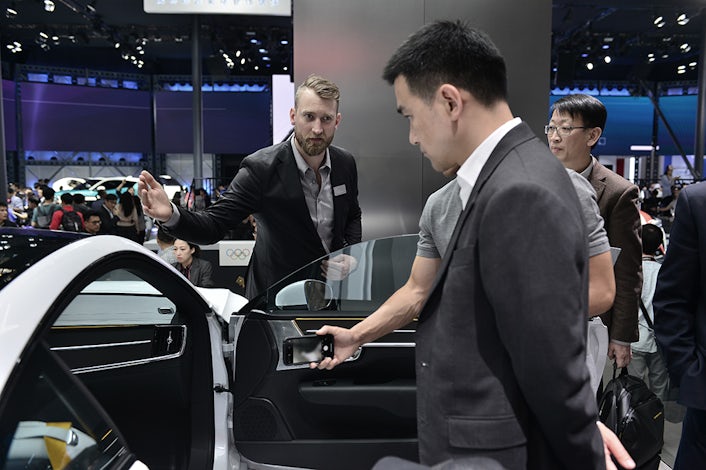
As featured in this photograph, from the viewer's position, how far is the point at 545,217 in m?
0.94

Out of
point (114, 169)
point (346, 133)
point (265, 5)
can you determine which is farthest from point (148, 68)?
point (346, 133)

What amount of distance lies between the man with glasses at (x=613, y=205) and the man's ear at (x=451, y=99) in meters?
1.69

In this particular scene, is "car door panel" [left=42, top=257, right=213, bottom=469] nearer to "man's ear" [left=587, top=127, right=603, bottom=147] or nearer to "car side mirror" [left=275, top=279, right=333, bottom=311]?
"car side mirror" [left=275, top=279, right=333, bottom=311]

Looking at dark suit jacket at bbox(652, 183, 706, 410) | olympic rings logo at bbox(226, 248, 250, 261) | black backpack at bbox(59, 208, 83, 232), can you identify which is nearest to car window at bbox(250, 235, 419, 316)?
dark suit jacket at bbox(652, 183, 706, 410)

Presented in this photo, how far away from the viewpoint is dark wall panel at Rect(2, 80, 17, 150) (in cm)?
2008

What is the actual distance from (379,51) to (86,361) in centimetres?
295

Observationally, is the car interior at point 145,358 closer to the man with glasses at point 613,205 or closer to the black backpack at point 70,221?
the man with glasses at point 613,205

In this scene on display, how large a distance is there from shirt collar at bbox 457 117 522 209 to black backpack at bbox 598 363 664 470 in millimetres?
1472

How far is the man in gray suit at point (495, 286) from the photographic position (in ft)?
3.07

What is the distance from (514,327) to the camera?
948mm

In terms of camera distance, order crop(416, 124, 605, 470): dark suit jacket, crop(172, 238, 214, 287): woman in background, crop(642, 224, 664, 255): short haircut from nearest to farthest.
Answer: crop(416, 124, 605, 470): dark suit jacket, crop(642, 224, 664, 255): short haircut, crop(172, 238, 214, 287): woman in background

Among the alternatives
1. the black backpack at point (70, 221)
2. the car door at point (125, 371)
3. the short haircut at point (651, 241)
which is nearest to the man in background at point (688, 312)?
the car door at point (125, 371)

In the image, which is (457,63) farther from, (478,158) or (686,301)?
(686,301)

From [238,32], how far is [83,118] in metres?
7.21
